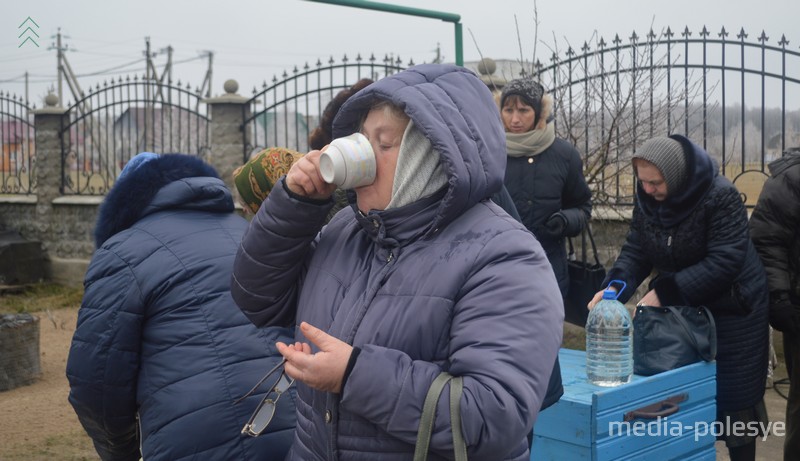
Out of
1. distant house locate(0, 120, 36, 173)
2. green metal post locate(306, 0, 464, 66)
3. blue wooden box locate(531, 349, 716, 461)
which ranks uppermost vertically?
green metal post locate(306, 0, 464, 66)

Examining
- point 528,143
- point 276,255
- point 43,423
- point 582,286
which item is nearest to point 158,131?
point 43,423

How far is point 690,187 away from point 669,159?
157 millimetres

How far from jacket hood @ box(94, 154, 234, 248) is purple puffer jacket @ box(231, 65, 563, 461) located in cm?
80

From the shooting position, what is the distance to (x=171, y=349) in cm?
249

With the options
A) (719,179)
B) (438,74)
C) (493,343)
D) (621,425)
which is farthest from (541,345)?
(719,179)

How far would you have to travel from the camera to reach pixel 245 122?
418 inches

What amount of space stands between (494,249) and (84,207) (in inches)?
455

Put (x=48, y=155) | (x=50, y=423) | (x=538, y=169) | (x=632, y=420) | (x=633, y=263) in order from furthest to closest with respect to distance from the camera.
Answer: (x=48, y=155), (x=50, y=423), (x=538, y=169), (x=633, y=263), (x=632, y=420)

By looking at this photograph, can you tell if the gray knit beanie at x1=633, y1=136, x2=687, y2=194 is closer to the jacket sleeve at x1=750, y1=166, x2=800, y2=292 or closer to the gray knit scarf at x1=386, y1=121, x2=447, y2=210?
the jacket sleeve at x1=750, y1=166, x2=800, y2=292

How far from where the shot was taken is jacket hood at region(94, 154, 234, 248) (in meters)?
2.69

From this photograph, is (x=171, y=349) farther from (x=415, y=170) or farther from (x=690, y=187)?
(x=690, y=187)

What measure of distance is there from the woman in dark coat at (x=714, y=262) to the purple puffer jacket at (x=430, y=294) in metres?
2.26

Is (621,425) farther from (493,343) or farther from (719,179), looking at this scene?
(493,343)

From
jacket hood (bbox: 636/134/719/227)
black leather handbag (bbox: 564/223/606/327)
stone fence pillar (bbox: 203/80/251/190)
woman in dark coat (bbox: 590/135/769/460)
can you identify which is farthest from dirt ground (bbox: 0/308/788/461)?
stone fence pillar (bbox: 203/80/251/190)
